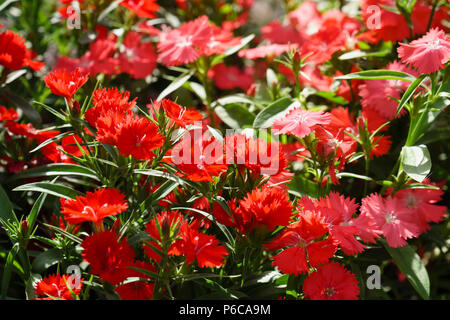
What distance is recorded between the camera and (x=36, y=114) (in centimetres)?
140

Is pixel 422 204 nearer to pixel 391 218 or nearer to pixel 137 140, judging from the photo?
pixel 391 218

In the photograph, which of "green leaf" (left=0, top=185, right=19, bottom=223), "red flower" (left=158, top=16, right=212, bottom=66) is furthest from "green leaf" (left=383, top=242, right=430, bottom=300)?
"green leaf" (left=0, top=185, right=19, bottom=223)

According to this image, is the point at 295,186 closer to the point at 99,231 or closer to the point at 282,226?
the point at 282,226

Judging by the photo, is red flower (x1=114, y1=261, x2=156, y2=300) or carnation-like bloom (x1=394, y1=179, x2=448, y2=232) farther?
carnation-like bloom (x1=394, y1=179, x2=448, y2=232)

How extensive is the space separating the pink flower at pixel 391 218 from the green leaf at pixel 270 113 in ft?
0.98

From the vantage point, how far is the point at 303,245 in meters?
0.99

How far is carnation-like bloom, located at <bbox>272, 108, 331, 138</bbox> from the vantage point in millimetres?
1023

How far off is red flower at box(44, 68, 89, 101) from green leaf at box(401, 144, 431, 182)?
0.71 meters

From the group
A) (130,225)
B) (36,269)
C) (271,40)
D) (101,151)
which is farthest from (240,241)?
(271,40)

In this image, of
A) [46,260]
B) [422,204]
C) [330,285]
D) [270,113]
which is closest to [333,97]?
[270,113]

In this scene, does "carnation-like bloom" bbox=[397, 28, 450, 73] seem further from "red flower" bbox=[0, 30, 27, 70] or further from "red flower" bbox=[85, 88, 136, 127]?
"red flower" bbox=[0, 30, 27, 70]

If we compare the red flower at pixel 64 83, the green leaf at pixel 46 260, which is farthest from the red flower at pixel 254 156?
the green leaf at pixel 46 260

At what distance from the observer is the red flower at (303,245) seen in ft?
3.17
